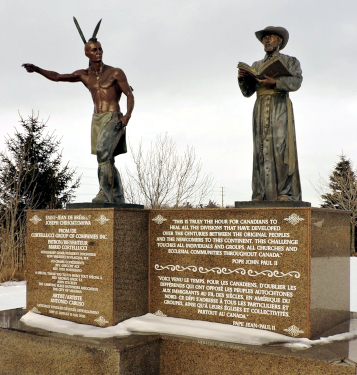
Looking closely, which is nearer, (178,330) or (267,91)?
(178,330)

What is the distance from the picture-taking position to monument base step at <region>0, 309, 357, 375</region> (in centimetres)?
437

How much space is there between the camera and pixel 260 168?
5680 mm

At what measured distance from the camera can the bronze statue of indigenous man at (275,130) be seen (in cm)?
551

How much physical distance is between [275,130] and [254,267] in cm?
156

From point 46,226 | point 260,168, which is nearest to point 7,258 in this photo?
point 46,226

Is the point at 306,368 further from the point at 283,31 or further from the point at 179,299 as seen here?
the point at 283,31

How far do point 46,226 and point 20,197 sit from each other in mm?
10458

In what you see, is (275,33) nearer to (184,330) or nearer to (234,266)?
(234,266)

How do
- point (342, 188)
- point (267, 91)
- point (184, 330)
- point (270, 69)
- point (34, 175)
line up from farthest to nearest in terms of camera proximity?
point (342, 188) → point (34, 175) → point (267, 91) → point (270, 69) → point (184, 330)

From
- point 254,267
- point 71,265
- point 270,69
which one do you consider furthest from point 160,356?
point 270,69

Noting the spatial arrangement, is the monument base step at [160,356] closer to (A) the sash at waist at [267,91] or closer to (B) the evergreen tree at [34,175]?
(A) the sash at waist at [267,91]

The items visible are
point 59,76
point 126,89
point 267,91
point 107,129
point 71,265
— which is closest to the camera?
point 267,91

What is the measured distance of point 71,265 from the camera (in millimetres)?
5828

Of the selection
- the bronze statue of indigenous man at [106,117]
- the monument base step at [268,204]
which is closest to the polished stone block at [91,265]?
the bronze statue of indigenous man at [106,117]
